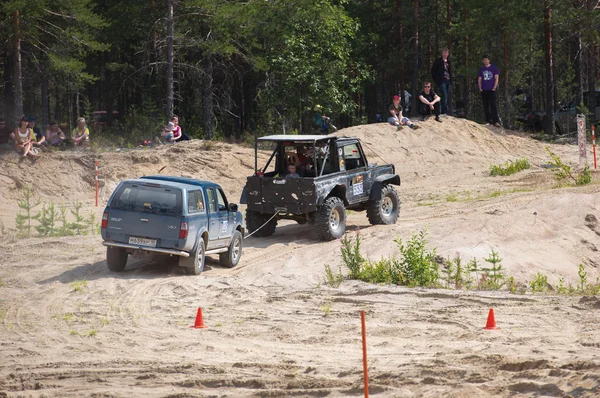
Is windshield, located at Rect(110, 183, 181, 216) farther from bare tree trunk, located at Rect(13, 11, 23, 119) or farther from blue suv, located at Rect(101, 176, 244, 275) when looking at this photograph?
bare tree trunk, located at Rect(13, 11, 23, 119)

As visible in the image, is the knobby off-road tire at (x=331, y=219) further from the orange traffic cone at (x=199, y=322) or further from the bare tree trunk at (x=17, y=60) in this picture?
the bare tree trunk at (x=17, y=60)

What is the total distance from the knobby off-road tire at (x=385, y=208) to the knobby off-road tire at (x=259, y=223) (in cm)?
212

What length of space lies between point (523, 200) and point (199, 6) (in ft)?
45.6

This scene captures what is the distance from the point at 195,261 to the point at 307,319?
358cm

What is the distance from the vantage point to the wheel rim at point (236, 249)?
1727 cm

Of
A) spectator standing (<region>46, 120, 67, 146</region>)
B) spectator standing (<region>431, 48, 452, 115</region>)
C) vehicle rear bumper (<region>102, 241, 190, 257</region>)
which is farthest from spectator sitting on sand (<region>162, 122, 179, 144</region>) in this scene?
vehicle rear bumper (<region>102, 241, 190, 257</region>)

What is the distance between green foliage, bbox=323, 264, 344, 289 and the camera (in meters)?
15.3

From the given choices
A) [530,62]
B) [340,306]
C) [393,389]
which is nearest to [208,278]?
[340,306]

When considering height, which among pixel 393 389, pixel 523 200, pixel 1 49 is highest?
pixel 1 49

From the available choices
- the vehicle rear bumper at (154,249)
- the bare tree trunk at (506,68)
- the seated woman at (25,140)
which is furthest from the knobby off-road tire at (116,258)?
the bare tree trunk at (506,68)

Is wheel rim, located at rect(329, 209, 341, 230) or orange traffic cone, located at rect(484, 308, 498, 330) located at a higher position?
wheel rim, located at rect(329, 209, 341, 230)

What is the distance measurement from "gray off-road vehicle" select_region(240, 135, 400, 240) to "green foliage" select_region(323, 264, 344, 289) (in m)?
2.75

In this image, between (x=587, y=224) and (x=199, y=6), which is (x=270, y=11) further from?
(x=587, y=224)

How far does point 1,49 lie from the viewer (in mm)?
30734
